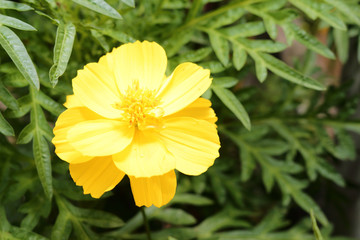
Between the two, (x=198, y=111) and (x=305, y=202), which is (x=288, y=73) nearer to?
(x=198, y=111)

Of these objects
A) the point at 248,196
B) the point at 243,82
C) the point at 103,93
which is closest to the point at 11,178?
the point at 103,93

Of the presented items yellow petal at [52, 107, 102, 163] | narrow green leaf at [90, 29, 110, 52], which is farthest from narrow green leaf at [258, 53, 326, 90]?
yellow petal at [52, 107, 102, 163]

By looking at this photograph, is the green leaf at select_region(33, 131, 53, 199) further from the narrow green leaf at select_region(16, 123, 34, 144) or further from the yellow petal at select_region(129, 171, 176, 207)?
the yellow petal at select_region(129, 171, 176, 207)

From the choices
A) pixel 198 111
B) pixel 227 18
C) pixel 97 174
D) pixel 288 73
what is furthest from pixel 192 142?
pixel 227 18

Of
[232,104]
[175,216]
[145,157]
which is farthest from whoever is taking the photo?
[175,216]

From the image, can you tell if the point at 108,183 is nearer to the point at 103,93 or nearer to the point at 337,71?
the point at 103,93

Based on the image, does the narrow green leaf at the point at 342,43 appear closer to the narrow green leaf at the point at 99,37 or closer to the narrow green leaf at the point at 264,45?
the narrow green leaf at the point at 264,45
